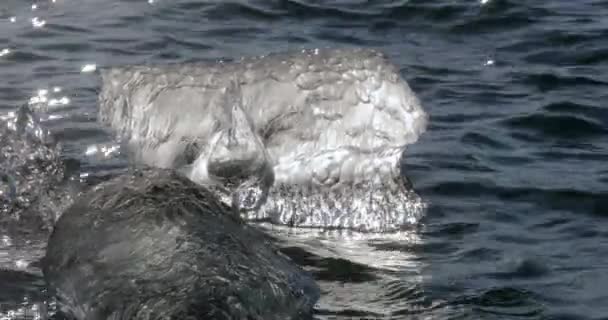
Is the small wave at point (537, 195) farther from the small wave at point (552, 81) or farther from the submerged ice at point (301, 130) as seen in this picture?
the small wave at point (552, 81)

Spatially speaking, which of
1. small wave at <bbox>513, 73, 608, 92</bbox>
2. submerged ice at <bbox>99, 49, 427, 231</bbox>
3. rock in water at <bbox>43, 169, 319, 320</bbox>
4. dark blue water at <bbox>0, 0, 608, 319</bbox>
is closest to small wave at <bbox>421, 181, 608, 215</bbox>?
dark blue water at <bbox>0, 0, 608, 319</bbox>

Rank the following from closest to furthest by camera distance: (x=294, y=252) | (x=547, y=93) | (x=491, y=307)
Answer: (x=491, y=307)
(x=294, y=252)
(x=547, y=93)

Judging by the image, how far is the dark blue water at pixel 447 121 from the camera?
17.9 feet

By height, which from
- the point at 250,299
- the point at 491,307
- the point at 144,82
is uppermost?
the point at 144,82

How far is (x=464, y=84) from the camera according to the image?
28.4 feet

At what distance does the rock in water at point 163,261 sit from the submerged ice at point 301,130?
2.74 ft

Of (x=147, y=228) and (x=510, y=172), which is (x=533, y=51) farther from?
(x=147, y=228)

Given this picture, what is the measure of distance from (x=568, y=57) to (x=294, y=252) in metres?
3.86

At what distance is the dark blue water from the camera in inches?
215

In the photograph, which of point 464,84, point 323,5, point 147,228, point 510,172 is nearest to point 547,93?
point 464,84

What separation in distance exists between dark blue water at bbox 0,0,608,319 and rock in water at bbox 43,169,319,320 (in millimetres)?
274

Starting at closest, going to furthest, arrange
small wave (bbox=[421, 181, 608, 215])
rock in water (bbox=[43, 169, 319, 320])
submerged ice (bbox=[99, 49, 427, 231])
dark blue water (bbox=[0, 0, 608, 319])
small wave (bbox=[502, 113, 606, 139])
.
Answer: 1. rock in water (bbox=[43, 169, 319, 320])
2. dark blue water (bbox=[0, 0, 608, 319])
3. submerged ice (bbox=[99, 49, 427, 231])
4. small wave (bbox=[421, 181, 608, 215])
5. small wave (bbox=[502, 113, 606, 139])

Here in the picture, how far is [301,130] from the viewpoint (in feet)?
20.6

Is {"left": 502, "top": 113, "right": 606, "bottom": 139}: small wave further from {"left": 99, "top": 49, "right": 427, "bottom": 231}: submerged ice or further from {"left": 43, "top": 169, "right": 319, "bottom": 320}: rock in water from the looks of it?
{"left": 43, "top": 169, "right": 319, "bottom": 320}: rock in water
